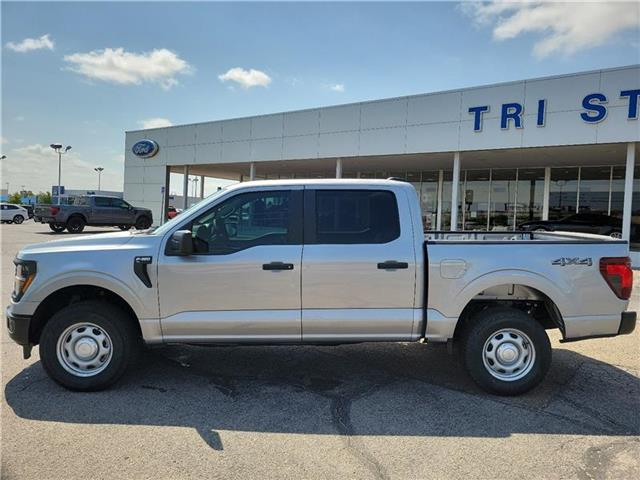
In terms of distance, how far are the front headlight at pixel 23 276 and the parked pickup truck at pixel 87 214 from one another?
71.1ft

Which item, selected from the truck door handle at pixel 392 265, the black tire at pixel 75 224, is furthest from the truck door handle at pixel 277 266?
the black tire at pixel 75 224

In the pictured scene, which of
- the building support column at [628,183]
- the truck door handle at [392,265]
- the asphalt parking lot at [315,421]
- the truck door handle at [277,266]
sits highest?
the building support column at [628,183]

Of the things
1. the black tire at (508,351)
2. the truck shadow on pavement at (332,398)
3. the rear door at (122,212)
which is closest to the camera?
the truck shadow on pavement at (332,398)

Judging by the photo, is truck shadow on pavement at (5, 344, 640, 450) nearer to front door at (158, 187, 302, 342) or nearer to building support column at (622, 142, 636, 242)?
front door at (158, 187, 302, 342)

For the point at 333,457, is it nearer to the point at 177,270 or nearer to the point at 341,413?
the point at 341,413

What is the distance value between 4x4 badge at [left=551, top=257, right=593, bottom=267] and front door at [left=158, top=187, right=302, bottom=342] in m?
2.34

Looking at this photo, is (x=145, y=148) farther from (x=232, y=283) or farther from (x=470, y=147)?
(x=232, y=283)

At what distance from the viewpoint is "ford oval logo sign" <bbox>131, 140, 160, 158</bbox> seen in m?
28.6

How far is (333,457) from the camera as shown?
330cm

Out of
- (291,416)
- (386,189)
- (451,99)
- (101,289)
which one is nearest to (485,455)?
(291,416)

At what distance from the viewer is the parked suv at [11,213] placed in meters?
35.1

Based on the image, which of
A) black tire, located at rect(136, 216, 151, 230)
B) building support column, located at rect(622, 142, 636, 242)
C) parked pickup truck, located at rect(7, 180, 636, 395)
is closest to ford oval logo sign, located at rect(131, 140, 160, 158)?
black tire, located at rect(136, 216, 151, 230)

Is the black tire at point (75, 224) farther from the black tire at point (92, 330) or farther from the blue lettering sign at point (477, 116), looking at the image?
the black tire at point (92, 330)

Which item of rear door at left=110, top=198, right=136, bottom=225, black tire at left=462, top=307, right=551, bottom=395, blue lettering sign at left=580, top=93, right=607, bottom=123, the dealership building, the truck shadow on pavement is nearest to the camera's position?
the truck shadow on pavement
